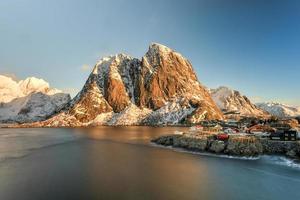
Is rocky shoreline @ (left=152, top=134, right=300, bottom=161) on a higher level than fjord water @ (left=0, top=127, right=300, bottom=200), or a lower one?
higher

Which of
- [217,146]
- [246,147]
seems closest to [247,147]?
[246,147]

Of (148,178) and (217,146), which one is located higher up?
(217,146)

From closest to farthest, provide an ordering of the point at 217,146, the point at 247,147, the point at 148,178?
the point at 148,178 < the point at 247,147 < the point at 217,146

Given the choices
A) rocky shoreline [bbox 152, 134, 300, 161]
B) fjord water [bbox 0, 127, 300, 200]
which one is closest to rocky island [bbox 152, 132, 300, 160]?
rocky shoreline [bbox 152, 134, 300, 161]

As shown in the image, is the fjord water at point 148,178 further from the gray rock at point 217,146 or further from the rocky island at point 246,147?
the gray rock at point 217,146

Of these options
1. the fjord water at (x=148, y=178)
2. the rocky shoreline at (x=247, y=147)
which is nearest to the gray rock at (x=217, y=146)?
the rocky shoreline at (x=247, y=147)

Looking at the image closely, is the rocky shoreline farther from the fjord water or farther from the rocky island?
the fjord water

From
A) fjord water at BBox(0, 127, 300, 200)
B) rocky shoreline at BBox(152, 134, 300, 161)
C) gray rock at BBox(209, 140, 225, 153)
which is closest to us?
fjord water at BBox(0, 127, 300, 200)

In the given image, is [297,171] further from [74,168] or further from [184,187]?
[74,168]

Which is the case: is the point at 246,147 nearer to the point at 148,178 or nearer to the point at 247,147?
the point at 247,147

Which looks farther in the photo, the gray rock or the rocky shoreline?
the gray rock

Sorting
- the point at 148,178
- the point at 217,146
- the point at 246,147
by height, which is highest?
the point at 246,147

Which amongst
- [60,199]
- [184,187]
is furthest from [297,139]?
[60,199]
